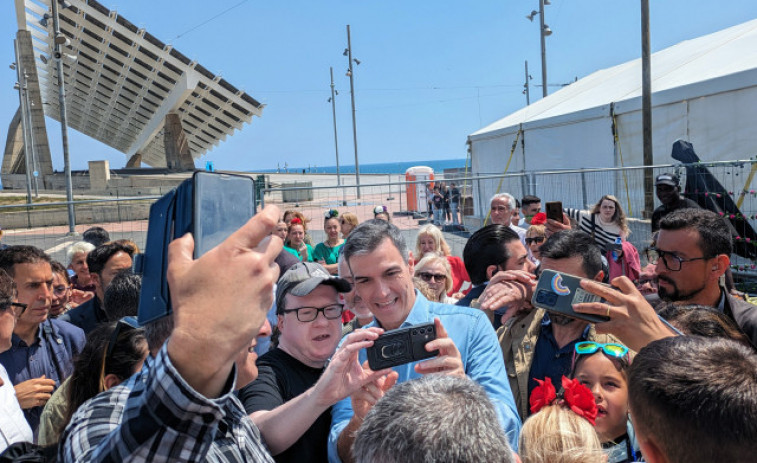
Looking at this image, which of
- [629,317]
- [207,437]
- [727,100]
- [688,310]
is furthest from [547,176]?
[207,437]

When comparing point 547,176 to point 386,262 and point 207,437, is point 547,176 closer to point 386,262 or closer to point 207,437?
point 386,262

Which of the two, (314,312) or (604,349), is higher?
(314,312)

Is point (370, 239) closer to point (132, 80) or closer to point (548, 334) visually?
point (548, 334)

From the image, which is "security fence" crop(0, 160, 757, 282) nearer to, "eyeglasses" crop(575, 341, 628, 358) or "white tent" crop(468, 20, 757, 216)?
"white tent" crop(468, 20, 757, 216)

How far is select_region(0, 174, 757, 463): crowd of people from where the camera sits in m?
1.00

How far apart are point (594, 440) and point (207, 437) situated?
144cm

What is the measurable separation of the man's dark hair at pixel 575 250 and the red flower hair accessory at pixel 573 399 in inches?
42.6

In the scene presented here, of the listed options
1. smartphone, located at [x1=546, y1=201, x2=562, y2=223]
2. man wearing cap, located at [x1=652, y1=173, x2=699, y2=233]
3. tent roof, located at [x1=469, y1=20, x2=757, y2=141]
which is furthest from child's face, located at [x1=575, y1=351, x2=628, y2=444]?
tent roof, located at [x1=469, y1=20, x2=757, y2=141]

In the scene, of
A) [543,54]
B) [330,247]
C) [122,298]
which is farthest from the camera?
[543,54]

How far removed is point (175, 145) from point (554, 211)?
40.8m

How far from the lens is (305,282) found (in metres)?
2.69

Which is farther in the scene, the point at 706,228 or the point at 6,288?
the point at 706,228

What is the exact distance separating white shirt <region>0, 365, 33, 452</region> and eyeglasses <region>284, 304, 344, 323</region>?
1156 millimetres

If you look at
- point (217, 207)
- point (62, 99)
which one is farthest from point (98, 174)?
point (217, 207)
